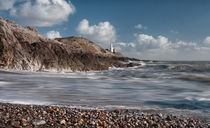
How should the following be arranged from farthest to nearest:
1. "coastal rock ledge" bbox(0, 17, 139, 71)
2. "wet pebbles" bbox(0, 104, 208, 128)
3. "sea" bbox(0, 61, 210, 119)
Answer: "coastal rock ledge" bbox(0, 17, 139, 71), "sea" bbox(0, 61, 210, 119), "wet pebbles" bbox(0, 104, 208, 128)

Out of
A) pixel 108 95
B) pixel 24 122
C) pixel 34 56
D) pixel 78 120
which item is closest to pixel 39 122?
pixel 24 122

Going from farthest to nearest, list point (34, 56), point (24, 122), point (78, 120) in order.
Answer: point (34, 56)
point (78, 120)
point (24, 122)

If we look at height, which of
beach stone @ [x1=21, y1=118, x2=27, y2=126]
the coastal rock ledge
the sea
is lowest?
the sea

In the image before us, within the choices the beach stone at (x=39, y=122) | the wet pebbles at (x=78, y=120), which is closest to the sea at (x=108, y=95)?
the wet pebbles at (x=78, y=120)

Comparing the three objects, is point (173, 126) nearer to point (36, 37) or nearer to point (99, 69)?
point (99, 69)

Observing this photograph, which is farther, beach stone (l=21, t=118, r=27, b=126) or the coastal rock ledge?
the coastal rock ledge

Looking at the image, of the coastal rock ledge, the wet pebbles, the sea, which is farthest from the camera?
the coastal rock ledge

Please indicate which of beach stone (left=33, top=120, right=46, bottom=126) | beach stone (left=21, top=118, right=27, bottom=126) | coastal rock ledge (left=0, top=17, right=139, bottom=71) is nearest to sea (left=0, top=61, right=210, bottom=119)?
beach stone (left=33, top=120, right=46, bottom=126)

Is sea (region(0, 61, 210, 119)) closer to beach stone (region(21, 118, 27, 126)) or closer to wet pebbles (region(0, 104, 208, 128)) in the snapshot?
wet pebbles (region(0, 104, 208, 128))

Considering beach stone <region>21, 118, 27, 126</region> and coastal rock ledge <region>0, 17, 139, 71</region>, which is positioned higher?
coastal rock ledge <region>0, 17, 139, 71</region>

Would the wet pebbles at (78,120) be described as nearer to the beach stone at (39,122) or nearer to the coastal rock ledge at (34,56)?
the beach stone at (39,122)

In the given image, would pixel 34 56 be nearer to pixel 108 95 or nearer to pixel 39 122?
pixel 108 95

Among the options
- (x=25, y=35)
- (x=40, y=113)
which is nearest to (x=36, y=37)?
(x=25, y=35)

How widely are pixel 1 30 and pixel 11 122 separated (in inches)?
703
